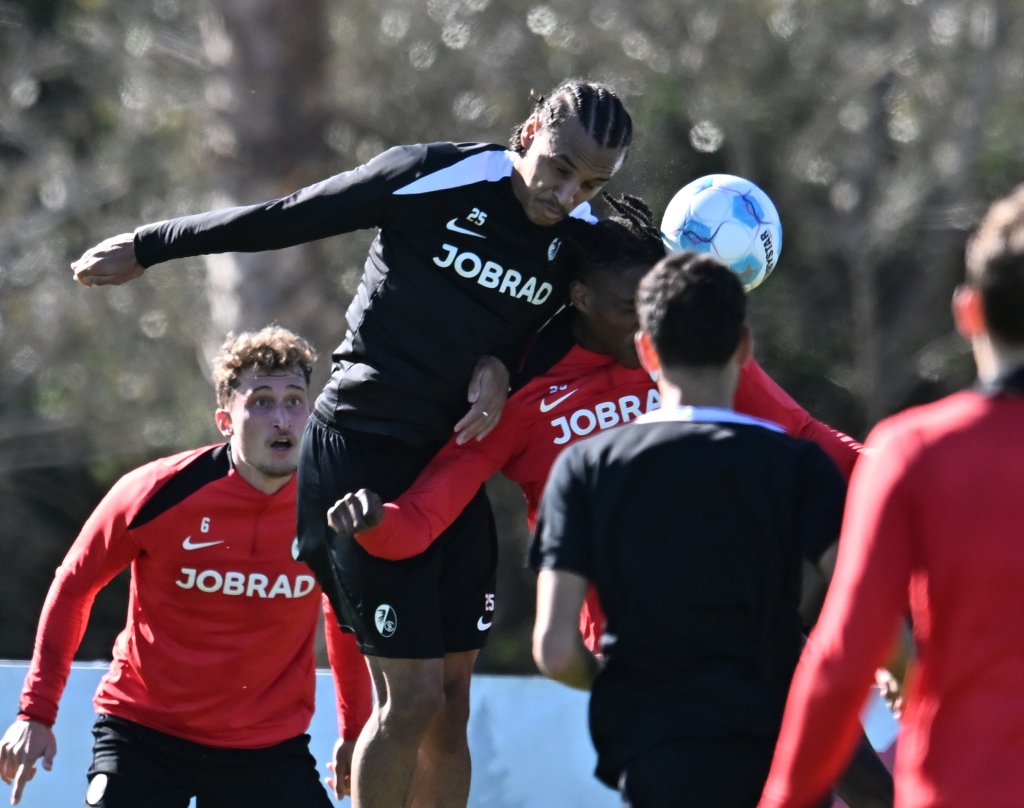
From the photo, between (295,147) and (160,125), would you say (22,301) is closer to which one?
(160,125)

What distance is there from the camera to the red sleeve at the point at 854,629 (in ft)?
7.32

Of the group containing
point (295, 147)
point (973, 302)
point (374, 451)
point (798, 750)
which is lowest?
point (798, 750)

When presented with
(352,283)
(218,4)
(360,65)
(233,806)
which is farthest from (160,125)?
(233,806)

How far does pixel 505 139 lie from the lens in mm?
11164

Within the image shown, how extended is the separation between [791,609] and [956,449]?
0.59 m

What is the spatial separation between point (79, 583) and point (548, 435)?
1.63 metres

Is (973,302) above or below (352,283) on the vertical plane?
below

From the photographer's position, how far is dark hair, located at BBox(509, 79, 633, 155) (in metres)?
3.58

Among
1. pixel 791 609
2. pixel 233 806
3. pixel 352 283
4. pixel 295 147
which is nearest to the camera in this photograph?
pixel 791 609

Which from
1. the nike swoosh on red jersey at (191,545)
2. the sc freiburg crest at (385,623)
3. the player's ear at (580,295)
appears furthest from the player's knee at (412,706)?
the player's ear at (580,295)

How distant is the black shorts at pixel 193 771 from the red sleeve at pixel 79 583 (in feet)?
0.74

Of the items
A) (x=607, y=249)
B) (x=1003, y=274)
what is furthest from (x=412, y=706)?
(x=1003, y=274)

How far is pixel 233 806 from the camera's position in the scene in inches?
171

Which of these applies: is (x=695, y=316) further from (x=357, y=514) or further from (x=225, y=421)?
(x=225, y=421)
